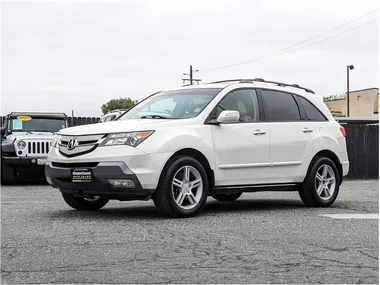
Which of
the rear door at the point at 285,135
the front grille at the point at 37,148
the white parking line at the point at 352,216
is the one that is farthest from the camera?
the front grille at the point at 37,148

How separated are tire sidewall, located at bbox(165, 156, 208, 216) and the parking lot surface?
0.57 feet

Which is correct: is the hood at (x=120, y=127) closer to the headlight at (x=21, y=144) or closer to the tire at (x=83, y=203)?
the tire at (x=83, y=203)

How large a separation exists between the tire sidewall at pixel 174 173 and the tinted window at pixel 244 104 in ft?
3.35

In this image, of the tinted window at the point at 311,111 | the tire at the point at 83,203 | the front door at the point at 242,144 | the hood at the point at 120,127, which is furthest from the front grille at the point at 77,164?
the tinted window at the point at 311,111

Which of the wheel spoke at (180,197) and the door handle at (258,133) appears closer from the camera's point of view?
the wheel spoke at (180,197)

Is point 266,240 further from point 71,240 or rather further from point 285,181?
point 285,181

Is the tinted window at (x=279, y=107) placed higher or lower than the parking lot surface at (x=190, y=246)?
higher

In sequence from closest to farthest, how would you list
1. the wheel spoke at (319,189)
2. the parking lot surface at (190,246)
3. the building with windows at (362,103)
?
the parking lot surface at (190,246), the wheel spoke at (319,189), the building with windows at (362,103)

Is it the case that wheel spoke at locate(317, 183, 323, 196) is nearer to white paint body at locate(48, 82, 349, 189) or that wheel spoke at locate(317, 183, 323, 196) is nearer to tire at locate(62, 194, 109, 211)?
white paint body at locate(48, 82, 349, 189)

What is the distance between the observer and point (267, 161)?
9.20m

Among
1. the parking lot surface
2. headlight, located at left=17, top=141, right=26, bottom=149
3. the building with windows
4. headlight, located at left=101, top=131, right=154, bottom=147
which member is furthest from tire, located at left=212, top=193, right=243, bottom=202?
the building with windows

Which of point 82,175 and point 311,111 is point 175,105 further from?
point 311,111

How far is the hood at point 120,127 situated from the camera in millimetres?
8041

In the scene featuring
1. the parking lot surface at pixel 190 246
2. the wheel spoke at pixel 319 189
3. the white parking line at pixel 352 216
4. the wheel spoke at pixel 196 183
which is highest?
the wheel spoke at pixel 196 183
